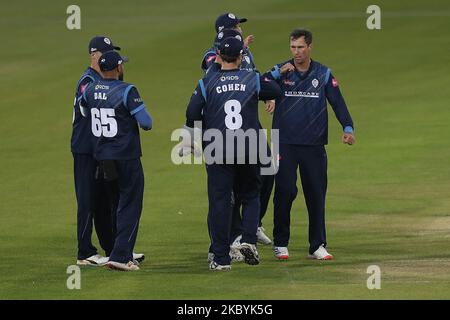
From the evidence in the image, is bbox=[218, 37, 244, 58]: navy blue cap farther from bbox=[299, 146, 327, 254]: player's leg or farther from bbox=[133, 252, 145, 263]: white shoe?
bbox=[133, 252, 145, 263]: white shoe

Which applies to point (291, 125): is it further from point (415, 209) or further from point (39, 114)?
point (39, 114)

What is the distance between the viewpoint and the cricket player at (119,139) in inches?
539

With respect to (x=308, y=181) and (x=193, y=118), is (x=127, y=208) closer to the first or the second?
(x=193, y=118)

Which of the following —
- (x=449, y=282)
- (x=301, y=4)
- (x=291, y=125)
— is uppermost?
(x=301, y=4)

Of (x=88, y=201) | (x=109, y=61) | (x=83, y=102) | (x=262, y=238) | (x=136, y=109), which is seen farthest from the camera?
(x=262, y=238)

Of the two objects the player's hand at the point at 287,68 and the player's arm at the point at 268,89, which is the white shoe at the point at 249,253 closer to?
the player's arm at the point at 268,89

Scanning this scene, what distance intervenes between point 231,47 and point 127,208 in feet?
6.29

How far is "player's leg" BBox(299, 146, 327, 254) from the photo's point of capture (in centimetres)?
1460

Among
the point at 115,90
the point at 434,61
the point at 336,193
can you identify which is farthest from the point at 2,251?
the point at 434,61

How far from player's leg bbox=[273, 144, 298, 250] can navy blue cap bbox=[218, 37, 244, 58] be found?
4.64ft

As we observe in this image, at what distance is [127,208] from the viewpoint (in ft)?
45.6

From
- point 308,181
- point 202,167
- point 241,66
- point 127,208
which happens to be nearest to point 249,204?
point 308,181

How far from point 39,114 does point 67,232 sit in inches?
415

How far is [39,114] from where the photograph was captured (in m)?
26.9
